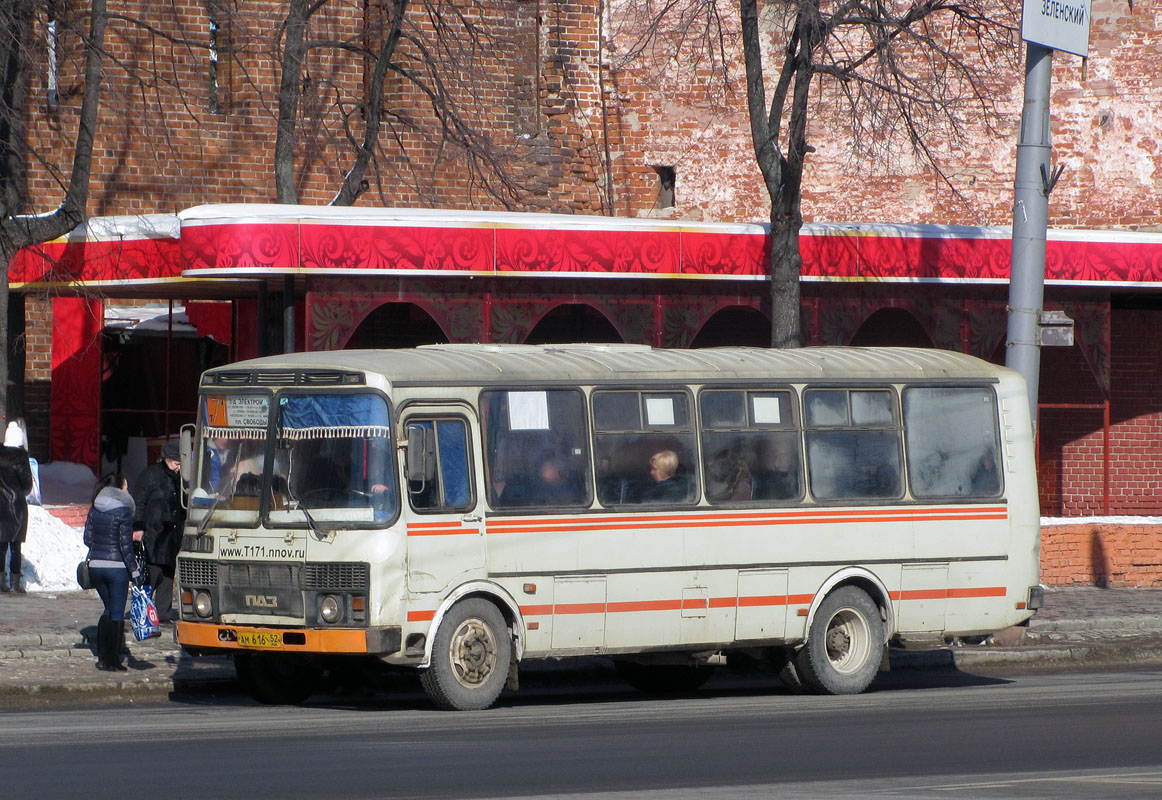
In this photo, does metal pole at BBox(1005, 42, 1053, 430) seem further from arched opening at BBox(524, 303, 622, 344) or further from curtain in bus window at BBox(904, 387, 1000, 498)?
arched opening at BBox(524, 303, 622, 344)

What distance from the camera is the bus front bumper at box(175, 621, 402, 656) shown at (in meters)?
11.9

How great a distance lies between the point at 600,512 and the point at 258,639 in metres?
2.53

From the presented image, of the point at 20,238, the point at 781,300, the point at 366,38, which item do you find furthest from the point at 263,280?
the point at 366,38

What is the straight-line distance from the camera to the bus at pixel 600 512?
12.2m

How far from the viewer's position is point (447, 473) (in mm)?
12445

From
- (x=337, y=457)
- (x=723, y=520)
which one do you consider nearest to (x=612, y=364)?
(x=723, y=520)

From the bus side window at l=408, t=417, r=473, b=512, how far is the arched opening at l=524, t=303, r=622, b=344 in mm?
12379

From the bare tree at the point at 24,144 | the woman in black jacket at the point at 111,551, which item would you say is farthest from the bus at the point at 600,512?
the bare tree at the point at 24,144

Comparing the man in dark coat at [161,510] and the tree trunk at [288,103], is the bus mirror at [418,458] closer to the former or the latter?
the man in dark coat at [161,510]

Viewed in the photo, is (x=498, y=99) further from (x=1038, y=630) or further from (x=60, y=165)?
(x=1038, y=630)

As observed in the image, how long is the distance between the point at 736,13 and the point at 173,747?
800 inches

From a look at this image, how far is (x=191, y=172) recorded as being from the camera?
25391 mm

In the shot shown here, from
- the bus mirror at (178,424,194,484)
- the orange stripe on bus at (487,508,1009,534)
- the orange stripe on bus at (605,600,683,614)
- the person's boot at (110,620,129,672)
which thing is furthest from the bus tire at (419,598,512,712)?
the person's boot at (110,620,129,672)

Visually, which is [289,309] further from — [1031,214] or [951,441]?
[951,441]
